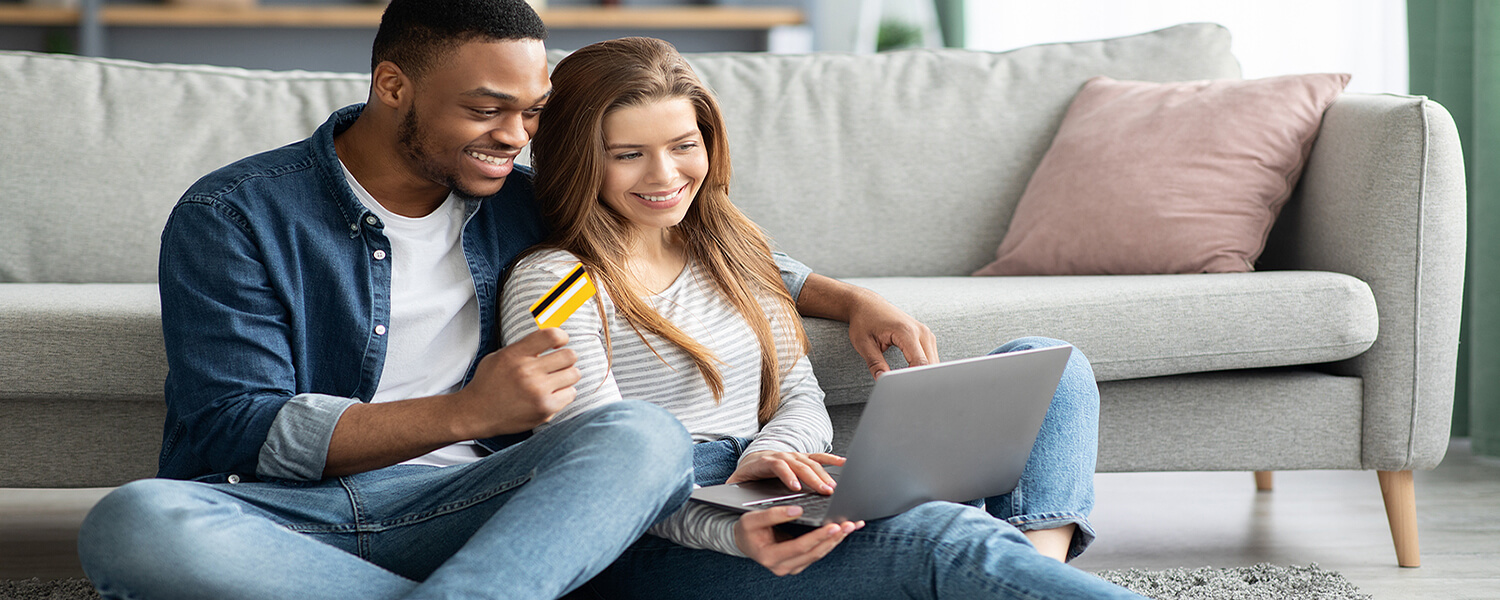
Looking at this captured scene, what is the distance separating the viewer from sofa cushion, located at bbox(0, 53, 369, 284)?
176 cm

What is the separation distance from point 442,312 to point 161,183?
88cm

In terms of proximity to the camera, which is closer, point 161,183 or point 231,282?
point 231,282

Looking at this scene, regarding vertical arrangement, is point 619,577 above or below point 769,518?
below

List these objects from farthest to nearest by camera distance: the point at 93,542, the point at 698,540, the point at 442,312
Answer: the point at 442,312, the point at 698,540, the point at 93,542

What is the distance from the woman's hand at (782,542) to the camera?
3.13 ft

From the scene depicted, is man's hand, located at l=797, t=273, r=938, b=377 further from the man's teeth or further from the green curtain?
the green curtain

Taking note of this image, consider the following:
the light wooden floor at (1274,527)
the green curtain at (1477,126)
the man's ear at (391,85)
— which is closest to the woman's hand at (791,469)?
the man's ear at (391,85)

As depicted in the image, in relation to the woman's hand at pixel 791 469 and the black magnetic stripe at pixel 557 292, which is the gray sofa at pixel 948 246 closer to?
the woman's hand at pixel 791 469

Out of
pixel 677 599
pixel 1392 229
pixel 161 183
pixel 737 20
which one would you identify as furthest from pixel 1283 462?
pixel 737 20

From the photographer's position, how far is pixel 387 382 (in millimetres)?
1170

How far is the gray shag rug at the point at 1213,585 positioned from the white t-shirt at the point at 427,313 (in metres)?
0.57

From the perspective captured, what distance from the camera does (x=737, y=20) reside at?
402 cm

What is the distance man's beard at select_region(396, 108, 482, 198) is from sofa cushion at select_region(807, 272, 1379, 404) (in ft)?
1.76

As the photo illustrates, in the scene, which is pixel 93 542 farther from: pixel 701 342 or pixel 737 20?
pixel 737 20
